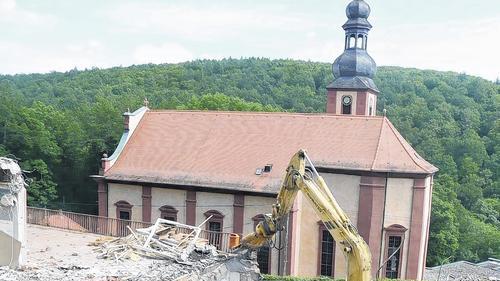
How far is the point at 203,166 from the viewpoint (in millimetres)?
24281

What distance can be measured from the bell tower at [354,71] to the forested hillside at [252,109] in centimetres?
1533

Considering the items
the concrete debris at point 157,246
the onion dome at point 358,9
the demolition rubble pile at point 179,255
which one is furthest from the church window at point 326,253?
the onion dome at point 358,9

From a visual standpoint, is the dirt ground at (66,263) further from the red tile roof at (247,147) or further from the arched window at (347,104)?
the arched window at (347,104)

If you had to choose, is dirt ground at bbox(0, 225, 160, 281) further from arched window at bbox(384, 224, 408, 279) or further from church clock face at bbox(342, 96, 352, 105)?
church clock face at bbox(342, 96, 352, 105)

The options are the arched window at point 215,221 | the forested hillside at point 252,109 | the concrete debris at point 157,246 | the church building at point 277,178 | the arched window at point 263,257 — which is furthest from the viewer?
the forested hillside at point 252,109

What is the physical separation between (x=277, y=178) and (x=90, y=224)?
375 inches

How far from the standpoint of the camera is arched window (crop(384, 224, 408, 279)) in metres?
21.6

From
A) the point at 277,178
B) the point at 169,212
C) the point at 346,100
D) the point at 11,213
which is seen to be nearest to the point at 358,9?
the point at 346,100

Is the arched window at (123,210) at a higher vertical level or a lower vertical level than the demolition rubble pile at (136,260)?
lower

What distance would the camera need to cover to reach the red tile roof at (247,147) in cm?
2227

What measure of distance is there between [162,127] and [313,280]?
12.7 metres

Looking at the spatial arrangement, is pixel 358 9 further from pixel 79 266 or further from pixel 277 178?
pixel 79 266

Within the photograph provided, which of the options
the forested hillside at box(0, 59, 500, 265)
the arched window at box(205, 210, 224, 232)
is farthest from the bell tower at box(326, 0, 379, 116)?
the forested hillside at box(0, 59, 500, 265)

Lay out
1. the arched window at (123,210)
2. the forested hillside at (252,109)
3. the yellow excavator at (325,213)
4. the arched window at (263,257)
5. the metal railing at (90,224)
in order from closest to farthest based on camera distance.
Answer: the yellow excavator at (325,213), the metal railing at (90,224), the arched window at (263,257), the arched window at (123,210), the forested hillside at (252,109)
